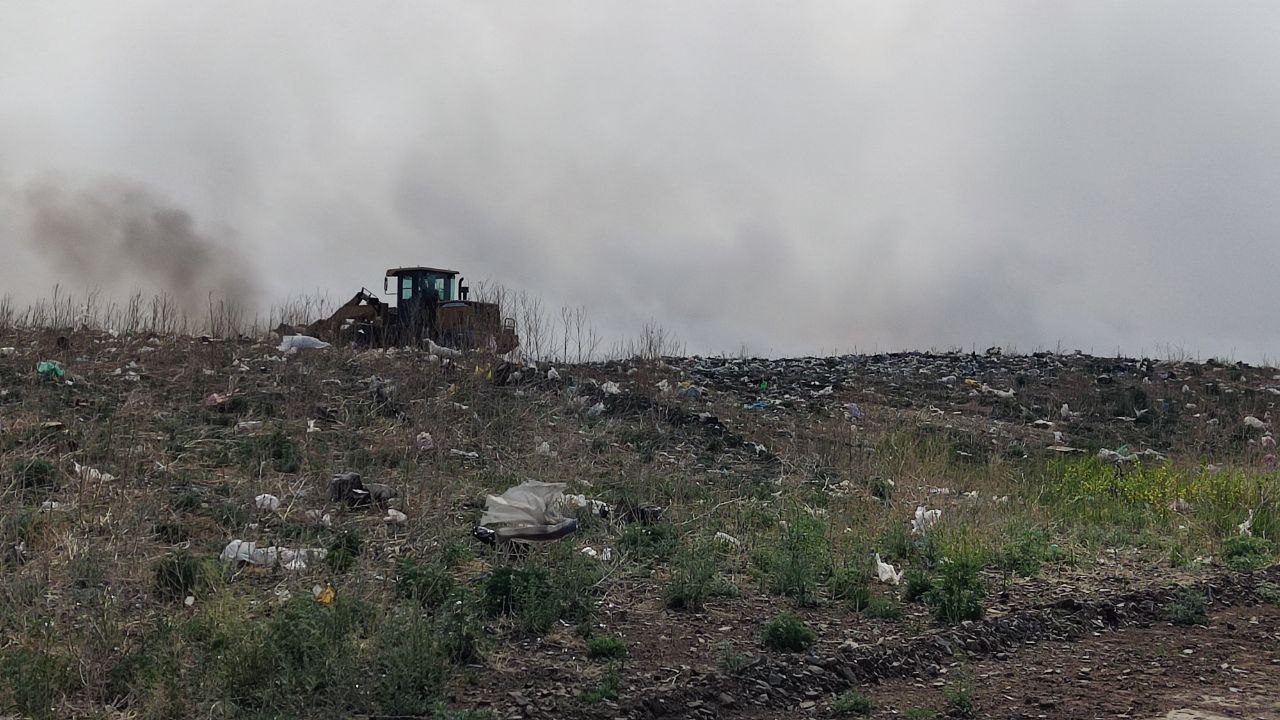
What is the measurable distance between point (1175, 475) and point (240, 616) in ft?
24.4

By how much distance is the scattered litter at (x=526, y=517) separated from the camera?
17.1 ft

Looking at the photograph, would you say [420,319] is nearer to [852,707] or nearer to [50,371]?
[50,371]

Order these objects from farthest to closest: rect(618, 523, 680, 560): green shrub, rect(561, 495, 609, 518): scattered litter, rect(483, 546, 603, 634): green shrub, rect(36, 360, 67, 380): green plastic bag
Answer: rect(36, 360, 67, 380): green plastic bag → rect(561, 495, 609, 518): scattered litter → rect(618, 523, 680, 560): green shrub → rect(483, 546, 603, 634): green shrub

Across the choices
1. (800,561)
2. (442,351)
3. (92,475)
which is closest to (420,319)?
(442,351)

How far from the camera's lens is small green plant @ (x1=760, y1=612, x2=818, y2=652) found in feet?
13.7

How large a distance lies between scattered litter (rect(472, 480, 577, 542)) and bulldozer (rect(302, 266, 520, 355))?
7.13 metres

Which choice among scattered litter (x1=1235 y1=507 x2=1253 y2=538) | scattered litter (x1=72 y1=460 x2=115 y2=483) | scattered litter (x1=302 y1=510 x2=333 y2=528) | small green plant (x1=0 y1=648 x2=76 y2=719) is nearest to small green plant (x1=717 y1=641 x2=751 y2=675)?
small green plant (x1=0 y1=648 x2=76 y2=719)

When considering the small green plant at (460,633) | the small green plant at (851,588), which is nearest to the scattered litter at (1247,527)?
the small green plant at (851,588)

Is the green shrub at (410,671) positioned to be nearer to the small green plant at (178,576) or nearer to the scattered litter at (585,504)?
the small green plant at (178,576)

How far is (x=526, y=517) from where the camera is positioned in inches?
208

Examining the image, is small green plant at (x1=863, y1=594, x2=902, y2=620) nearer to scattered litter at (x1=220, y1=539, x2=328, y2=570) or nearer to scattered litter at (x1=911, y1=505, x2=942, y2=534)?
scattered litter at (x1=911, y1=505, x2=942, y2=534)

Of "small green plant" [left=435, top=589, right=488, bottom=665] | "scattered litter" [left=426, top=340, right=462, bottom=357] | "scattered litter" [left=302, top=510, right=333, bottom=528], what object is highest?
"scattered litter" [left=426, top=340, right=462, bottom=357]

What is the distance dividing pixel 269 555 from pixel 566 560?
149cm

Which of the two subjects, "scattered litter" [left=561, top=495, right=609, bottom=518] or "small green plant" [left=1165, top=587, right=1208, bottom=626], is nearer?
"small green plant" [left=1165, top=587, right=1208, bottom=626]
